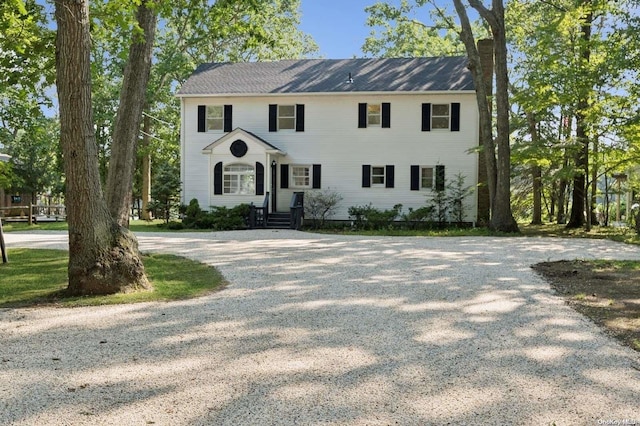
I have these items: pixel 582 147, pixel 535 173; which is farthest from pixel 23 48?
pixel 535 173

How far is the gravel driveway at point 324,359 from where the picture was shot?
11.8 ft

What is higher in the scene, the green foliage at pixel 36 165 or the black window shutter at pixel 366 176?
the green foliage at pixel 36 165

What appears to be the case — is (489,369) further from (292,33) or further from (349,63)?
(292,33)

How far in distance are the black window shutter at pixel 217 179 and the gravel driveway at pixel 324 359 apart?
14.6 metres

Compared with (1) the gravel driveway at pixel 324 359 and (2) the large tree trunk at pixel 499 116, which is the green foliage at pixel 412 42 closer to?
(2) the large tree trunk at pixel 499 116

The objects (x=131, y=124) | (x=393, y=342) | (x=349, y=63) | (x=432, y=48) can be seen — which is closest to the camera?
(x=393, y=342)

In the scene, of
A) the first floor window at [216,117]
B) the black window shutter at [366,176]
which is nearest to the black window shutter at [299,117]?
the black window shutter at [366,176]

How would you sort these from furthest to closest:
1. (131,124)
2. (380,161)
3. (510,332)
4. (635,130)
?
(380,161) < (635,130) < (131,124) < (510,332)

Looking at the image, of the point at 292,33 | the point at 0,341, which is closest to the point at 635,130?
the point at 0,341

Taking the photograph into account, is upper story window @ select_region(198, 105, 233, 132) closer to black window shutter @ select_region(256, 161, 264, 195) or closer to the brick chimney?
black window shutter @ select_region(256, 161, 264, 195)

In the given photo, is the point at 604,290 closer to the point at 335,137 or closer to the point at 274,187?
A: the point at 335,137

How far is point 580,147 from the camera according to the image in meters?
19.0

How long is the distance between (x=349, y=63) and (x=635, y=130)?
1208 cm

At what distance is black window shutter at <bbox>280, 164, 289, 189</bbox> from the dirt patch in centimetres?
1386
